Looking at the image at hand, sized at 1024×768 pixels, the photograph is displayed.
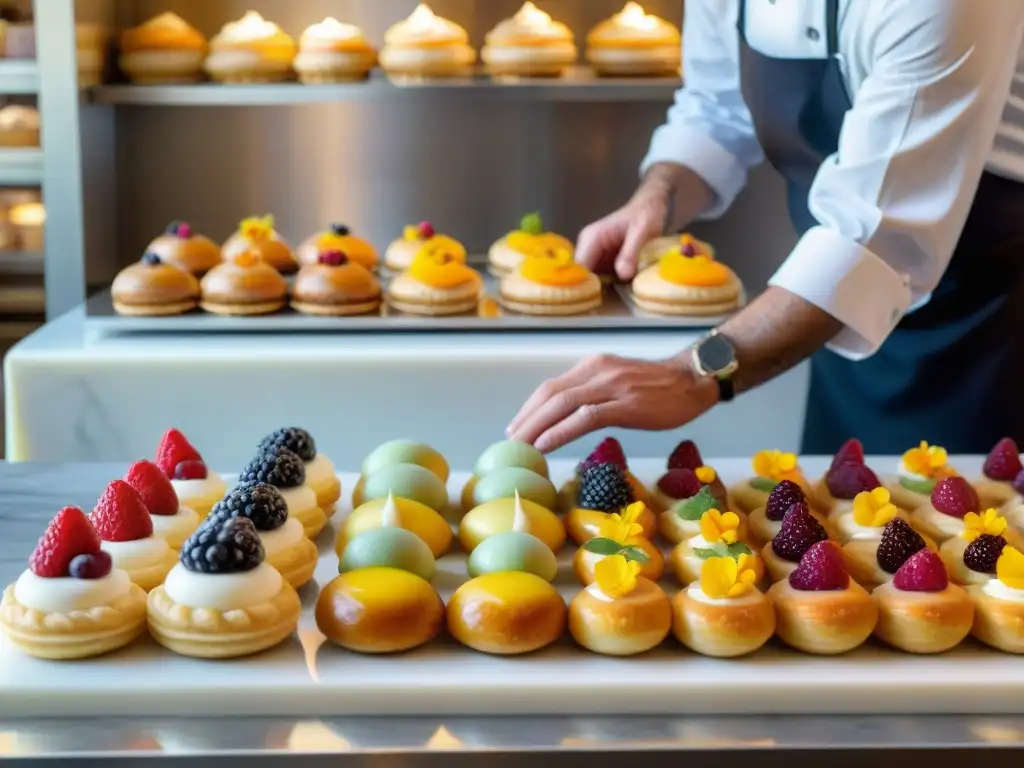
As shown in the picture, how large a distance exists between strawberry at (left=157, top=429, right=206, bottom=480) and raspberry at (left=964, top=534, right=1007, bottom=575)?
2.33 ft

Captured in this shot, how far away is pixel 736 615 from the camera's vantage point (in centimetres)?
98

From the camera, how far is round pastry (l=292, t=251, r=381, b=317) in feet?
6.81

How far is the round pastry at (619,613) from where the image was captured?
0.98 metres

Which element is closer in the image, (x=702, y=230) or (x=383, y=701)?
(x=383, y=701)

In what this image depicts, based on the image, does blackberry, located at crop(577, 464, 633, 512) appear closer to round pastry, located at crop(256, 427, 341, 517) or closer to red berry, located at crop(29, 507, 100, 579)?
round pastry, located at crop(256, 427, 341, 517)

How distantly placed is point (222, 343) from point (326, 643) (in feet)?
3.60

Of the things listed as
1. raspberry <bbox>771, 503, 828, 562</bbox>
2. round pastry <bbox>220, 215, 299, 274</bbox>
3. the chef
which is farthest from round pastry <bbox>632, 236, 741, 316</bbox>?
raspberry <bbox>771, 503, 828, 562</bbox>

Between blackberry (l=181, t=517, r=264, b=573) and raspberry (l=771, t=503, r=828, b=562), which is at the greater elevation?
blackberry (l=181, t=517, r=264, b=573)

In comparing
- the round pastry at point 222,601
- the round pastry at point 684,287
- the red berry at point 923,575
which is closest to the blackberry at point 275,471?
the round pastry at point 222,601

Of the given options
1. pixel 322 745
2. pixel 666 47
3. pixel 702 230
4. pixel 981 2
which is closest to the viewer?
pixel 322 745

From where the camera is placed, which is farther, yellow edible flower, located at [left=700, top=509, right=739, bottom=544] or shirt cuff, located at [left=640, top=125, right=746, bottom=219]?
shirt cuff, located at [left=640, top=125, right=746, bottom=219]

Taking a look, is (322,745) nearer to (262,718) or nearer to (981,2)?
(262,718)

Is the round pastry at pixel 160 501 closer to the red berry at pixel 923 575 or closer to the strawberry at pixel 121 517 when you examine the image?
the strawberry at pixel 121 517

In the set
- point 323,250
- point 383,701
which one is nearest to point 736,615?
point 383,701
